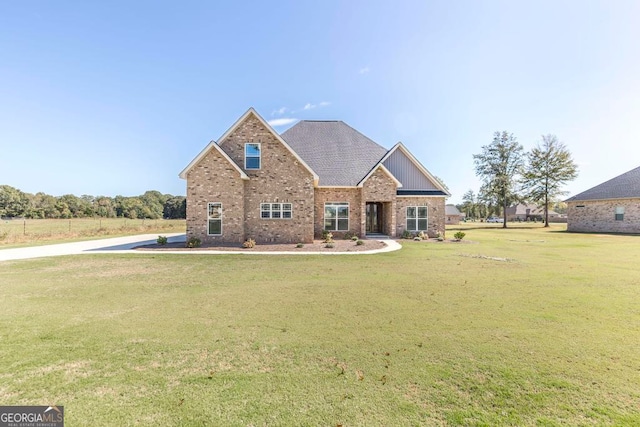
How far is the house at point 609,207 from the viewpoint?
29000 mm

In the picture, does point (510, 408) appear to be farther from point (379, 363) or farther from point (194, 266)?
point (194, 266)

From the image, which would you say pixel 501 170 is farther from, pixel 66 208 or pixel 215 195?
pixel 66 208

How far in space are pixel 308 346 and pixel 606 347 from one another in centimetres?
471

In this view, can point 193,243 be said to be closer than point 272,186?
Yes

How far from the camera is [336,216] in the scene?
21141 millimetres

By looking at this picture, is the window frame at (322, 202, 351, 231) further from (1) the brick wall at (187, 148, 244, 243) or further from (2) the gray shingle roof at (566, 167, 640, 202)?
(2) the gray shingle roof at (566, 167, 640, 202)

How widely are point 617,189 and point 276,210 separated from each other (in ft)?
131

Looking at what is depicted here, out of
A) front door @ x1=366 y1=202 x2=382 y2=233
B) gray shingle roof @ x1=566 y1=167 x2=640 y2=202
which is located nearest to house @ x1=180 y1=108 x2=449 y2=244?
front door @ x1=366 y1=202 x2=382 y2=233

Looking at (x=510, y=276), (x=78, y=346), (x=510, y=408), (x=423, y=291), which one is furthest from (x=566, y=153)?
(x=78, y=346)

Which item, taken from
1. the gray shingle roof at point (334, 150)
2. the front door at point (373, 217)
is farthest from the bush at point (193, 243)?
the front door at point (373, 217)

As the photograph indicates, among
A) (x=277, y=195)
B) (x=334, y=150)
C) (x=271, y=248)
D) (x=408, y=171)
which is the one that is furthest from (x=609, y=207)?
(x=271, y=248)

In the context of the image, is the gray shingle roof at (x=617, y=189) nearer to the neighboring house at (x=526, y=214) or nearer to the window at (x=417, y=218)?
the window at (x=417, y=218)

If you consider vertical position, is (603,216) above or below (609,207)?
below

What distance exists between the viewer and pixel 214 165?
16562 mm
